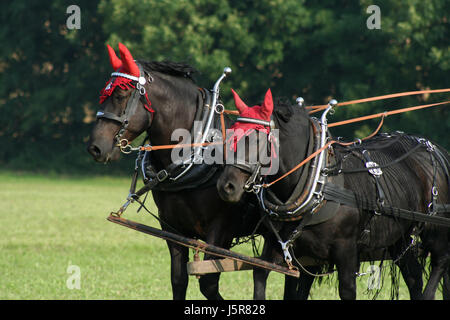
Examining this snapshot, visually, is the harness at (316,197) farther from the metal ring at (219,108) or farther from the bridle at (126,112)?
the bridle at (126,112)

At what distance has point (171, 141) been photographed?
4766 millimetres

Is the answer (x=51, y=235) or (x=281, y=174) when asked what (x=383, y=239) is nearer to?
(x=281, y=174)

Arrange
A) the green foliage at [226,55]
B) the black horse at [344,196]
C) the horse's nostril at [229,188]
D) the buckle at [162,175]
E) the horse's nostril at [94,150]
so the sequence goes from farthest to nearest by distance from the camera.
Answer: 1. the green foliage at [226,55]
2. the buckle at [162,175]
3. the horse's nostril at [94,150]
4. the black horse at [344,196]
5. the horse's nostril at [229,188]

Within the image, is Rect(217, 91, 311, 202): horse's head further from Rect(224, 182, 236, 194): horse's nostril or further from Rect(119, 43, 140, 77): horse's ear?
Rect(119, 43, 140, 77): horse's ear

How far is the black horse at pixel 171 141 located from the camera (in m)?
4.48

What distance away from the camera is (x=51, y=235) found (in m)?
11.4

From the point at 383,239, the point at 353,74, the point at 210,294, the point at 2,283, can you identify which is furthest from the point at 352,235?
the point at 353,74

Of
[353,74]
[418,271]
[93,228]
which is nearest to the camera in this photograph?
[418,271]

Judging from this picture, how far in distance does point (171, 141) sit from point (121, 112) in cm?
46

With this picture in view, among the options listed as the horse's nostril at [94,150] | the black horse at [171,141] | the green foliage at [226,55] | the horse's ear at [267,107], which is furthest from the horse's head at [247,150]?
the green foliage at [226,55]

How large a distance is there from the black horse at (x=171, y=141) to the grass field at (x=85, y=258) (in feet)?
3.22

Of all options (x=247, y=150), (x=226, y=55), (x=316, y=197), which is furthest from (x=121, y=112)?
(x=226, y=55)

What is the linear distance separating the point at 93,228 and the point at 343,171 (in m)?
8.57

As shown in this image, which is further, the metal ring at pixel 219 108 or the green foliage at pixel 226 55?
the green foliage at pixel 226 55
